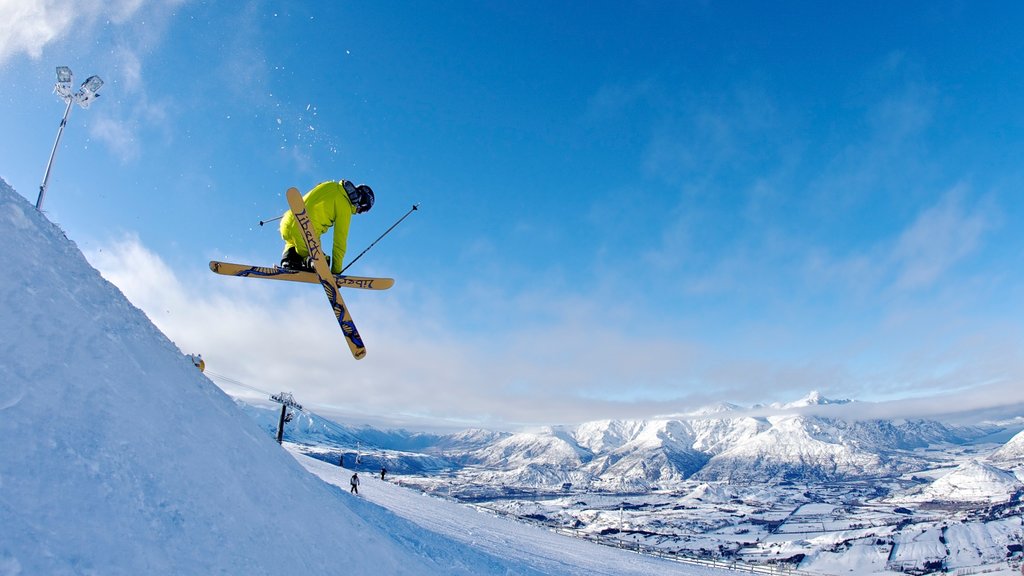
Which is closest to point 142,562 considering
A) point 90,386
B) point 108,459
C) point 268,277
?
point 108,459

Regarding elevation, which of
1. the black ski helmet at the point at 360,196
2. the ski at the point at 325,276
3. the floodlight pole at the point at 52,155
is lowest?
the ski at the point at 325,276

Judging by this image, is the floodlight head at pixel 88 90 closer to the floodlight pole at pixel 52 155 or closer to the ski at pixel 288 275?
the floodlight pole at pixel 52 155

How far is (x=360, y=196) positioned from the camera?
38.9 ft

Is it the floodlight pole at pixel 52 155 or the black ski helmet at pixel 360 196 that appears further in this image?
the floodlight pole at pixel 52 155

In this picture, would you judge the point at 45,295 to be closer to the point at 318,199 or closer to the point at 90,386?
the point at 90,386

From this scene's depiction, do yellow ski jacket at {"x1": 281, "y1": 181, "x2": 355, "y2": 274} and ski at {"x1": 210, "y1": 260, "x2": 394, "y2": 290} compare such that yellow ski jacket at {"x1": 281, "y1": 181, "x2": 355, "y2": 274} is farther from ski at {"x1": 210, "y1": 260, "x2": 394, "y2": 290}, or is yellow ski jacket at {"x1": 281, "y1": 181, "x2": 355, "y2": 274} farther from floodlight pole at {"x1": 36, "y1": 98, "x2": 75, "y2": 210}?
floodlight pole at {"x1": 36, "y1": 98, "x2": 75, "y2": 210}

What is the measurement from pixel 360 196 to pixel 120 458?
25.5 ft

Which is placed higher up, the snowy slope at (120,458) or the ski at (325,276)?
the ski at (325,276)

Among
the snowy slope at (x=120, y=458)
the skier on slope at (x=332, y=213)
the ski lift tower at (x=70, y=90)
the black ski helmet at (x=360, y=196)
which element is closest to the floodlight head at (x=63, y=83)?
the ski lift tower at (x=70, y=90)

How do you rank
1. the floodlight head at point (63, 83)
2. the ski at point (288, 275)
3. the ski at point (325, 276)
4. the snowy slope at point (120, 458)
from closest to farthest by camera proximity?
the snowy slope at point (120, 458), the ski at point (325, 276), the ski at point (288, 275), the floodlight head at point (63, 83)

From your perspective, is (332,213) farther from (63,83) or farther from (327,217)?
(63,83)

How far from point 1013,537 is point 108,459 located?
852ft

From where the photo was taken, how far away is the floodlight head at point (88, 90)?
77.3 feet

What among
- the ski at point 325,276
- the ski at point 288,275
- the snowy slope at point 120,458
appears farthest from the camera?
the ski at point 288,275
